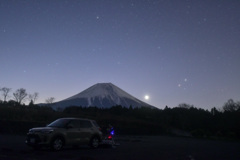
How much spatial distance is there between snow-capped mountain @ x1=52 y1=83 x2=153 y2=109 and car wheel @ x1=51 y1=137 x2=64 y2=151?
14063cm

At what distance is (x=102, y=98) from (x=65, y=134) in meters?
149

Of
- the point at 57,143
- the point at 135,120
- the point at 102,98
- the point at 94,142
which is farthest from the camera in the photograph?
the point at 102,98

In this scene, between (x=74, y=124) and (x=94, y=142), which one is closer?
(x=74, y=124)

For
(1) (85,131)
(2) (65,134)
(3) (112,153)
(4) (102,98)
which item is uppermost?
(4) (102,98)

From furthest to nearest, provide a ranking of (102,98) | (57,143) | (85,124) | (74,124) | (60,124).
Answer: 1. (102,98)
2. (85,124)
3. (74,124)
4. (60,124)
5. (57,143)

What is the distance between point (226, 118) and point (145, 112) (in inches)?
831

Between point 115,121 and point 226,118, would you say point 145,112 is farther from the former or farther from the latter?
point 115,121

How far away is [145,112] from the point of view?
2672 inches

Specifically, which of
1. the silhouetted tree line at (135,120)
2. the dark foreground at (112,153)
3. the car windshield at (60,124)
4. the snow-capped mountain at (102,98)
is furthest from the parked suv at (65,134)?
the snow-capped mountain at (102,98)

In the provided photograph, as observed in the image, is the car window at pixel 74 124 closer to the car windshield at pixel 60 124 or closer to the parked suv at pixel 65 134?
the parked suv at pixel 65 134

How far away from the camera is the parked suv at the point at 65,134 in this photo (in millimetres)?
10609

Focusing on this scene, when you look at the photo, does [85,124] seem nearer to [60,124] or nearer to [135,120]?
[60,124]

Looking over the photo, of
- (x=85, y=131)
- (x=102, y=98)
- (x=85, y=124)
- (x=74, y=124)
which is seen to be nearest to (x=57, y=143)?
(x=74, y=124)

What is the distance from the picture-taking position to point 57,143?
1100cm
